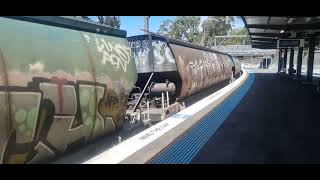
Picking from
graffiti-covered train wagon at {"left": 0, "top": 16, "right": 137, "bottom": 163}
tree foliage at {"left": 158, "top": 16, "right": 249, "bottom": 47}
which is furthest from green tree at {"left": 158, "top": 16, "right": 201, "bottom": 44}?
graffiti-covered train wagon at {"left": 0, "top": 16, "right": 137, "bottom": 163}

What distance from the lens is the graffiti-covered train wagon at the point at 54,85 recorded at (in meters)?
6.17

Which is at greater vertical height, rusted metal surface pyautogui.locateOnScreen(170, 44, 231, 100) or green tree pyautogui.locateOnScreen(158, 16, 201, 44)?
green tree pyautogui.locateOnScreen(158, 16, 201, 44)

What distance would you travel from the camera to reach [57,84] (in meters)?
7.32

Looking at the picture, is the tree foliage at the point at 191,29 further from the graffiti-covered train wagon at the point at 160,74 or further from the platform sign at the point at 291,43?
the graffiti-covered train wagon at the point at 160,74

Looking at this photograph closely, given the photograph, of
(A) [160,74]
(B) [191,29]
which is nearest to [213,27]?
(B) [191,29]

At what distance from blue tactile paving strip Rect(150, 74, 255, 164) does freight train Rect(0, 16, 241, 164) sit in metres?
1.49

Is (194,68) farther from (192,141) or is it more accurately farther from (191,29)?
(191,29)

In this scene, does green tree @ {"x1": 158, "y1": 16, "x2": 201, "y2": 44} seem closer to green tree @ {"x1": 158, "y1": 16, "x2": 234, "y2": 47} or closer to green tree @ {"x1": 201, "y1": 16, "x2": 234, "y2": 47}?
green tree @ {"x1": 158, "y1": 16, "x2": 234, "y2": 47}

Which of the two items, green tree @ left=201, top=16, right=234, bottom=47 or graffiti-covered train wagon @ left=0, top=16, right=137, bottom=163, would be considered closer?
graffiti-covered train wagon @ left=0, top=16, right=137, bottom=163

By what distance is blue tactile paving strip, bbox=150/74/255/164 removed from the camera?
30.8ft

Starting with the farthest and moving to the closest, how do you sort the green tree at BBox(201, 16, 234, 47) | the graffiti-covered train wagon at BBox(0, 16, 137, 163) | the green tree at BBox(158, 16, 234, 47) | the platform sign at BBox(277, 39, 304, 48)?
1. the green tree at BBox(201, 16, 234, 47)
2. the green tree at BBox(158, 16, 234, 47)
3. the platform sign at BBox(277, 39, 304, 48)
4. the graffiti-covered train wagon at BBox(0, 16, 137, 163)

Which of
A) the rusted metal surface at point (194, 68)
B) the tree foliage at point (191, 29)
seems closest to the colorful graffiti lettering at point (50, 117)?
the rusted metal surface at point (194, 68)
